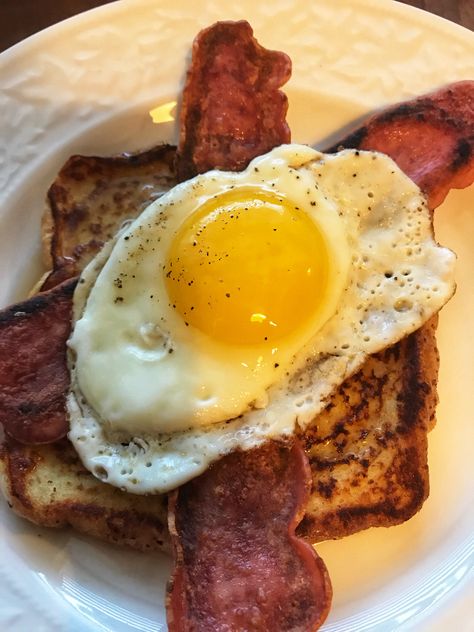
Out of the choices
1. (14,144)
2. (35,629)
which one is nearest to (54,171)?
(14,144)

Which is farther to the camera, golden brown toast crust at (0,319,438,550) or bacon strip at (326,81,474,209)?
bacon strip at (326,81,474,209)

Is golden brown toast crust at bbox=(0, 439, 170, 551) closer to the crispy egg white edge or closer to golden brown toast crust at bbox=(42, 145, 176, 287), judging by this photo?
the crispy egg white edge

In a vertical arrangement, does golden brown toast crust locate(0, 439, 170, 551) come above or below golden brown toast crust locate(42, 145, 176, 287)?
below

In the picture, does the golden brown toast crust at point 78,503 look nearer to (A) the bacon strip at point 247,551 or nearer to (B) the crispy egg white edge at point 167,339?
(A) the bacon strip at point 247,551

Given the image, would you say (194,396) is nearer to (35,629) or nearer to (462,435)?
(35,629)

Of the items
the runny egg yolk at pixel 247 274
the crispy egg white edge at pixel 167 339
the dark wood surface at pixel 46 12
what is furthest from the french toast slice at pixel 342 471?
the dark wood surface at pixel 46 12

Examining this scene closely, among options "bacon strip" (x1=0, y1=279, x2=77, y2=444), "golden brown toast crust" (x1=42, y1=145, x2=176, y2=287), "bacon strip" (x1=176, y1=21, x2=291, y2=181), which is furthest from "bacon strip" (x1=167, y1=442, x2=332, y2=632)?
"bacon strip" (x1=176, y1=21, x2=291, y2=181)

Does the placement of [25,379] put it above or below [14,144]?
below

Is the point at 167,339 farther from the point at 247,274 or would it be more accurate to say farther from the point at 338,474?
the point at 338,474
